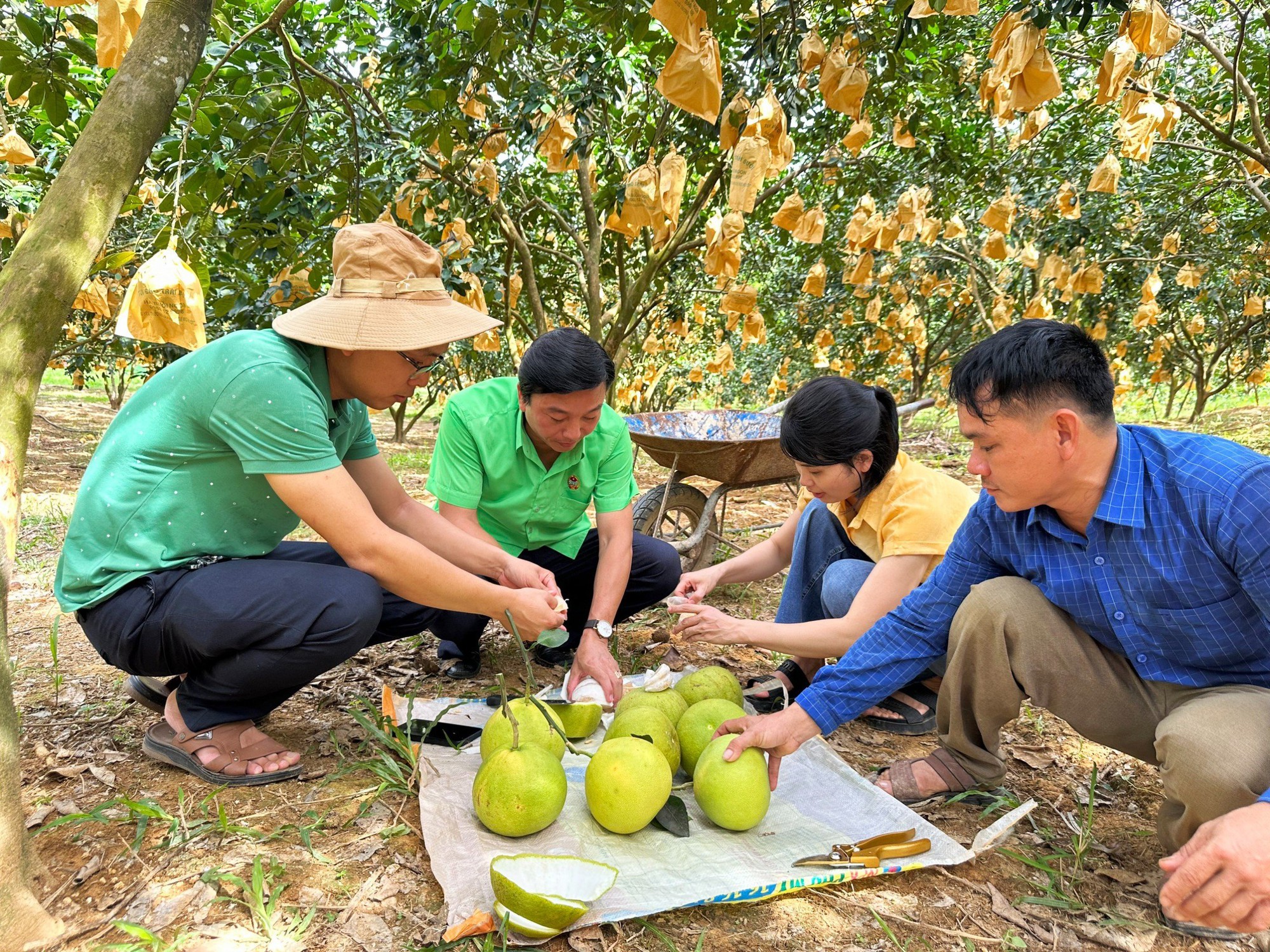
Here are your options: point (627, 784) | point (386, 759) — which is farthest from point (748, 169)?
point (386, 759)

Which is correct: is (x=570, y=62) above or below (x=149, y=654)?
above

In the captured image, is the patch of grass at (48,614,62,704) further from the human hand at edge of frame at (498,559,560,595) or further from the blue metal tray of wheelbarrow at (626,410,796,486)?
the blue metal tray of wheelbarrow at (626,410,796,486)

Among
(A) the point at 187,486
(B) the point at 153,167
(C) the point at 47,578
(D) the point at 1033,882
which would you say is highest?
(B) the point at 153,167

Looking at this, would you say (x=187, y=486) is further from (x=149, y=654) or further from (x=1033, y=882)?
(x=1033, y=882)

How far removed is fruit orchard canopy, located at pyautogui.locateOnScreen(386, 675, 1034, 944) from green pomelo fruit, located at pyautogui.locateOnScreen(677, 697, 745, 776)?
12cm

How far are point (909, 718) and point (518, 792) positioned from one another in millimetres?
1547

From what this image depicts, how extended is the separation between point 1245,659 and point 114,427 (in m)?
2.96

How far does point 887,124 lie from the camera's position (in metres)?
6.38

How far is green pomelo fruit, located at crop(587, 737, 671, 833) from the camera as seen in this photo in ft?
6.01

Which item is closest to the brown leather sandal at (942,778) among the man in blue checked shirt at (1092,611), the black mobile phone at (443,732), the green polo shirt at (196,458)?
the man in blue checked shirt at (1092,611)

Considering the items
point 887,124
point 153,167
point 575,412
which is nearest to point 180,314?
point 575,412

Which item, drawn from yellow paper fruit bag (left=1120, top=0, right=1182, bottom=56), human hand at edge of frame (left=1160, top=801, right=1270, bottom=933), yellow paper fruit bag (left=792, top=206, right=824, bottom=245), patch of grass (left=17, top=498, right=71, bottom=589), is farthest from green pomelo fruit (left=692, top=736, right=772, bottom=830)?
patch of grass (left=17, top=498, right=71, bottom=589)

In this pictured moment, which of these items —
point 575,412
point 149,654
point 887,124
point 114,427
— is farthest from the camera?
point 887,124

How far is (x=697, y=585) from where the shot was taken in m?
2.68
